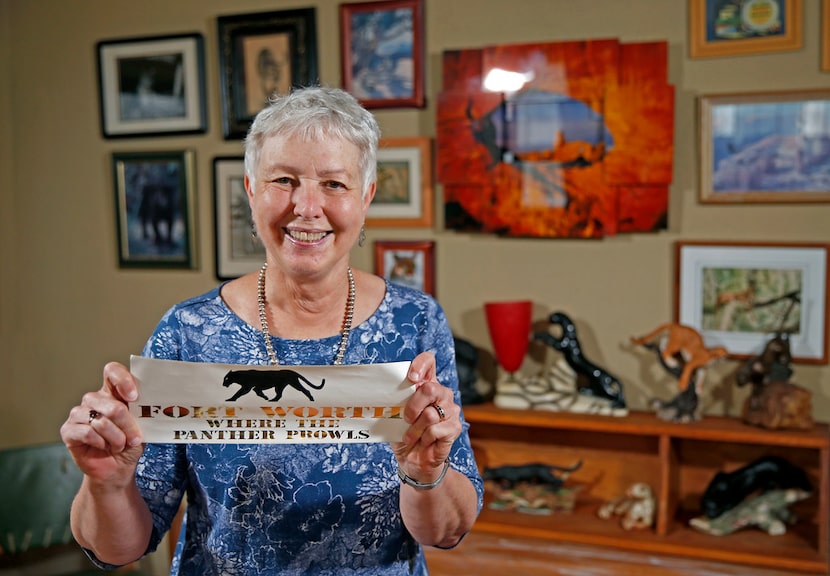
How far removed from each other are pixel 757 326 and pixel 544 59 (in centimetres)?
98

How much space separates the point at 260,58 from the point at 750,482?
2.03 m

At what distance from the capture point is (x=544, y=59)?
2.50m

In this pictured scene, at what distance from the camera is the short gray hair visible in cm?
126

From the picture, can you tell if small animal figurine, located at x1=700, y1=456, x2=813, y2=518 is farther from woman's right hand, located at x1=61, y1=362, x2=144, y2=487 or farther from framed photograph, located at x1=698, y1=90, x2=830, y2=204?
woman's right hand, located at x1=61, y1=362, x2=144, y2=487

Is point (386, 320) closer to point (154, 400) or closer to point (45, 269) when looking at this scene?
point (154, 400)

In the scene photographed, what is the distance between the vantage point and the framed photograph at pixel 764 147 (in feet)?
Answer: 7.48

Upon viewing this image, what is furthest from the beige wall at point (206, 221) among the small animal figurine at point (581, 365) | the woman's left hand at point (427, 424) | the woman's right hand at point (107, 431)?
the woman's right hand at point (107, 431)

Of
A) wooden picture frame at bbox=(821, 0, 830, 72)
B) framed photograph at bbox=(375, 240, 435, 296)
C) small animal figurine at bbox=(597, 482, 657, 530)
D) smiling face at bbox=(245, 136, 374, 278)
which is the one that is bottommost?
small animal figurine at bbox=(597, 482, 657, 530)

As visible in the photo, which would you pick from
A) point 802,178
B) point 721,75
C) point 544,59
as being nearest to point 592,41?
point 544,59

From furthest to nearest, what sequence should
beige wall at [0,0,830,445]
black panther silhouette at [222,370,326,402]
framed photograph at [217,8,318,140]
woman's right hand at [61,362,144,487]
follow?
framed photograph at [217,8,318,140] → beige wall at [0,0,830,445] → black panther silhouette at [222,370,326,402] → woman's right hand at [61,362,144,487]

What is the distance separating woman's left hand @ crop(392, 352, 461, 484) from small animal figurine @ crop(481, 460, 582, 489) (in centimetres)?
138

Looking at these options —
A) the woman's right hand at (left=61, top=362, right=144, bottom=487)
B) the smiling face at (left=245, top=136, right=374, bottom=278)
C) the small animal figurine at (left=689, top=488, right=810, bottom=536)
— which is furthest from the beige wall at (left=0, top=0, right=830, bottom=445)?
the woman's right hand at (left=61, top=362, right=144, bottom=487)

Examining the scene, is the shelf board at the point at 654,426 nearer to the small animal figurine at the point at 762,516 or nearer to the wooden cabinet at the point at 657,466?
the wooden cabinet at the point at 657,466

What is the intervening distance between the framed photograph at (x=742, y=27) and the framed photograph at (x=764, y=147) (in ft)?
0.42
